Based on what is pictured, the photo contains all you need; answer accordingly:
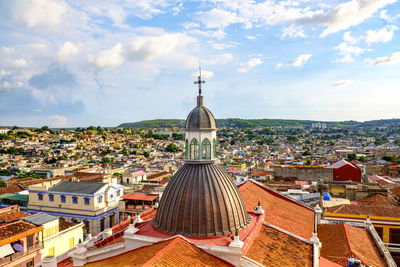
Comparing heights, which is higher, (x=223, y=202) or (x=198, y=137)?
(x=198, y=137)

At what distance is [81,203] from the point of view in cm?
2991

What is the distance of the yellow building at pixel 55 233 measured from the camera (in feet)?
74.6

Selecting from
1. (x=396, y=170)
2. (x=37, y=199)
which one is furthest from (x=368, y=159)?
(x=37, y=199)

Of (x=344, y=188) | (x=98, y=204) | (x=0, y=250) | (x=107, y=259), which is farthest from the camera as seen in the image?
(x=344, y=188)

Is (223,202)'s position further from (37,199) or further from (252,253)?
(37,199)

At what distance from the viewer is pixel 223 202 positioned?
11531mm

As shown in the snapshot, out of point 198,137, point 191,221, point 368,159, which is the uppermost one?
point 198,137

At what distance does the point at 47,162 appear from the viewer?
87.2 metres

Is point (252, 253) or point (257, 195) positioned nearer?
A: point (252, 253)

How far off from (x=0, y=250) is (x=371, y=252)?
78.6 ft

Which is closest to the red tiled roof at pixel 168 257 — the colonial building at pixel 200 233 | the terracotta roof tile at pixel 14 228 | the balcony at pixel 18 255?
the colonial building at pixel 200 233

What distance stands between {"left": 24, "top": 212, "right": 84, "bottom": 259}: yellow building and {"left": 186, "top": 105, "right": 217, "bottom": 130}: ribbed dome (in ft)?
56.2

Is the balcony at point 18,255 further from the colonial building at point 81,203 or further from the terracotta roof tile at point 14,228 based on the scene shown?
the colonial building at point 81,203

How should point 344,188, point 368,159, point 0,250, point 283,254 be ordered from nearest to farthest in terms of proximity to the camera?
point 283,254 → point 0,250 → point 344,188 → point 368,159
